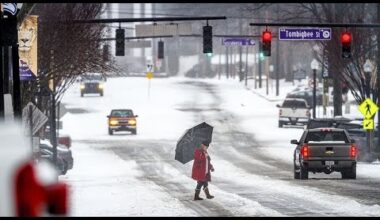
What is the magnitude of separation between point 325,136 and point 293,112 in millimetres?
29673

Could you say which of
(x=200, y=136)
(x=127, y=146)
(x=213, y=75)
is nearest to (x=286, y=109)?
(x=127, y=146)

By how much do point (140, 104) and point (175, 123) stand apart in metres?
15.0

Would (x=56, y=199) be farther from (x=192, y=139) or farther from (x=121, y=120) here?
(x=121, y=120)

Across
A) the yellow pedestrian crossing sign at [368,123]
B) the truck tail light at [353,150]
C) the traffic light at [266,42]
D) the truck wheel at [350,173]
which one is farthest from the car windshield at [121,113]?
the truck tail light at [353,150]

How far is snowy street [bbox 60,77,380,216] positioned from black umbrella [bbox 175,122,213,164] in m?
1.07

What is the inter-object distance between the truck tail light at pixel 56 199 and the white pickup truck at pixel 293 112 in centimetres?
5441

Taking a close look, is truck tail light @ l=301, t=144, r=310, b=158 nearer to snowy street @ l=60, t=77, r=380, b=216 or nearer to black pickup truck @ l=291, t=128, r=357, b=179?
black pickup truck @ l=291, t=128, r=357, b=179

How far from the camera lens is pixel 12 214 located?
2104 mm

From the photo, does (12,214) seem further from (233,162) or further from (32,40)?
(233,162)

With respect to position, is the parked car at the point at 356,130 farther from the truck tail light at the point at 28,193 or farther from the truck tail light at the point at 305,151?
the truck tail light at the point at 28,193

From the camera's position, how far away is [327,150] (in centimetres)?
2717

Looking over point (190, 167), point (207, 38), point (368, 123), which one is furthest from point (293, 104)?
point (207, 38)

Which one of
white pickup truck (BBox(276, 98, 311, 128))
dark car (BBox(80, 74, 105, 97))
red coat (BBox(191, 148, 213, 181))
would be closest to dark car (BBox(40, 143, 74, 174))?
red coat (BBox(191, 148, 213, 181))

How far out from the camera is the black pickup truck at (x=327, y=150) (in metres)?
27.1
